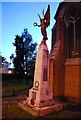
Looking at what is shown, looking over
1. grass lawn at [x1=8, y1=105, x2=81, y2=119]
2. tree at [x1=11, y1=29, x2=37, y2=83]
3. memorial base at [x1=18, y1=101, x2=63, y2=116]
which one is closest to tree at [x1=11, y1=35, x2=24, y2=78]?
tree at [x1=11, y1=29, x2=37, y2=83]

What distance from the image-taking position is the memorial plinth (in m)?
11.0

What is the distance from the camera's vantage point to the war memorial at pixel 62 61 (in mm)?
12000

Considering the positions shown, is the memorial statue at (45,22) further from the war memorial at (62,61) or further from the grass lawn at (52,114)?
the grass lawn at (52,114)

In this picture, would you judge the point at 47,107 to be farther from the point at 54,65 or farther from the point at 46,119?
the point at 54,65

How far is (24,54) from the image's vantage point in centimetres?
3098

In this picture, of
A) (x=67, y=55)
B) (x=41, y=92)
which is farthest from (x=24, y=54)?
(x=41, y=92)

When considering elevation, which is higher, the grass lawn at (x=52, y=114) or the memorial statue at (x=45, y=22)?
the memorial statue at (x=45, y=22)

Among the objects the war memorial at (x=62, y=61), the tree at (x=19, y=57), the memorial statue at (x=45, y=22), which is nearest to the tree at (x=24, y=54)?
the tree at (x=19, y=57)

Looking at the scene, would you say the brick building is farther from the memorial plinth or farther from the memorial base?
the memorial base

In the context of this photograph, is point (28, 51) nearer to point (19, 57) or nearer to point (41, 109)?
point (19, 57)

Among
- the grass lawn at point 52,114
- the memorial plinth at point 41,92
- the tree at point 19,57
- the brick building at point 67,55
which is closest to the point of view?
the grass lawn at point 52,114

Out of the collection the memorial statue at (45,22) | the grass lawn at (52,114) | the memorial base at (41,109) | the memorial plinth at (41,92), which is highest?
the memorial statue at (45,22)

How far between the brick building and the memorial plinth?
303 cm

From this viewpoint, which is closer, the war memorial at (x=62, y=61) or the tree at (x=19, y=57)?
the war memorial at (x=62, y=61)
